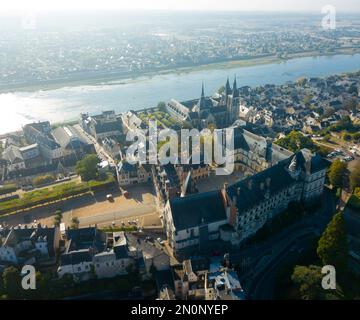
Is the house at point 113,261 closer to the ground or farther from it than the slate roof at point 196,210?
closer to the ground

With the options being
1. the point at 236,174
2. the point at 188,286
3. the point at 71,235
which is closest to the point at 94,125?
the point at 236,174

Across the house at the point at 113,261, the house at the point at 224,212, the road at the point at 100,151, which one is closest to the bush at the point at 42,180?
the road at the point at 100,151

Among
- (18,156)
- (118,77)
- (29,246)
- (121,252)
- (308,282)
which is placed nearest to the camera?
(308,282)

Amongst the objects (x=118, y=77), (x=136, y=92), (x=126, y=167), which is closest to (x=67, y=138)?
(x=126, y=167)

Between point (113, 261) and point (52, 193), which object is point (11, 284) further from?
point (52, 193)

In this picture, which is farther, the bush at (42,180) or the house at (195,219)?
the bush at (42,180)

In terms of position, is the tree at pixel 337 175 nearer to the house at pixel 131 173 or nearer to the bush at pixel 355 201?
the bush at pixel 355 201
